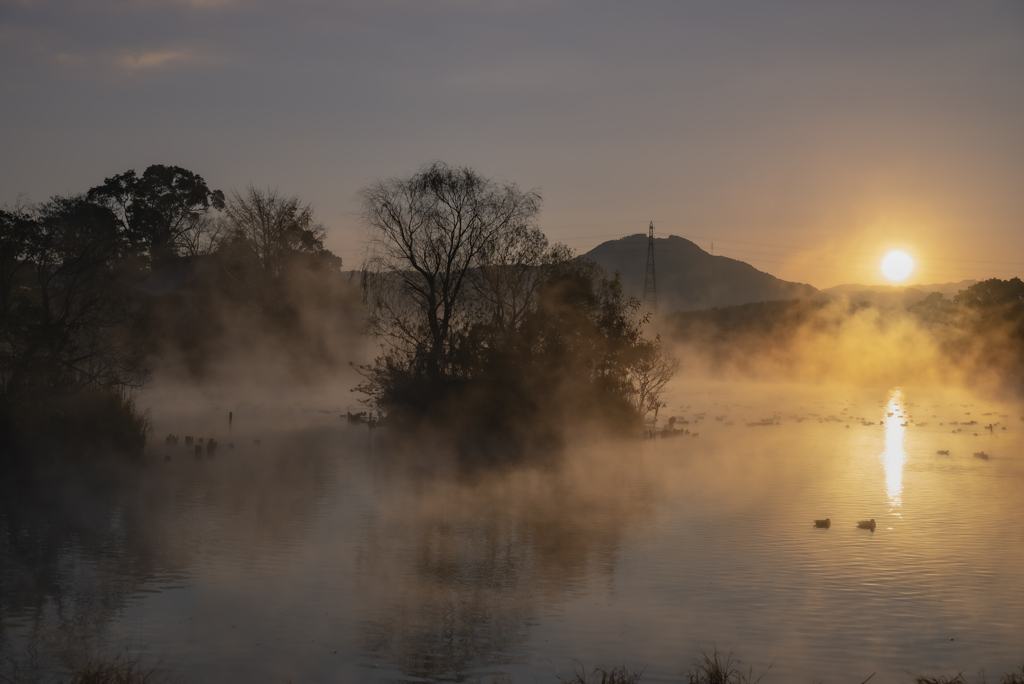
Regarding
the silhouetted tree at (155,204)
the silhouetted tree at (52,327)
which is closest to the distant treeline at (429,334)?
the silhouetted tree at (52,327)

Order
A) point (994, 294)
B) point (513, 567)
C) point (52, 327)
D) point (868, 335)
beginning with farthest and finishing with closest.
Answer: point (868, 335) < point (994, 294) < point (52, 327) < point (513, 567)

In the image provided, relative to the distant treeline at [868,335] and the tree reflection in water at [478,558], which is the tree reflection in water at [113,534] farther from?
the distant treeline at [868,335]

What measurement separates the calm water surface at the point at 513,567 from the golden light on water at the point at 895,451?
256mm

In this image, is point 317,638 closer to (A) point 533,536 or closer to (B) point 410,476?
(A) point 533,536

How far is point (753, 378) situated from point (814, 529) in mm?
74326

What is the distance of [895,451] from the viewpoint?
3591 centimetres

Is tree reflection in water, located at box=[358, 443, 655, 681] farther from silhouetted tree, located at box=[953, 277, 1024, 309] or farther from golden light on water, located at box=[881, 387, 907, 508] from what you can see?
silhouetted tree, located at box=[953, 277, 1024, 309]

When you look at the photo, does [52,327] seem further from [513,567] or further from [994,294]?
[994,294]

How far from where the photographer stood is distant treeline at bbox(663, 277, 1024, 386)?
73.9m

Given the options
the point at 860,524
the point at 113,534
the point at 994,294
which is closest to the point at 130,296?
the point at 113,534

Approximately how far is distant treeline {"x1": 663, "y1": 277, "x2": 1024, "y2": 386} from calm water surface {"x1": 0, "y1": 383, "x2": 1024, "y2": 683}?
46678mm

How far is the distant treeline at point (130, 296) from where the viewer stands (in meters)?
27.2

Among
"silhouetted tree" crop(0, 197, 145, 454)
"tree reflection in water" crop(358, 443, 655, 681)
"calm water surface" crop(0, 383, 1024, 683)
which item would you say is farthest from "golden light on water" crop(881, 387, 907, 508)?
"silhouetted tree" crop(0, 197, 145, 454)

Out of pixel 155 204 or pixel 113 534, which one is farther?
pixel 155 204
